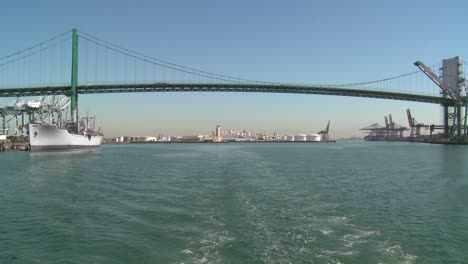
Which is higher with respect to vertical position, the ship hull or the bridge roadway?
the bridge roadway

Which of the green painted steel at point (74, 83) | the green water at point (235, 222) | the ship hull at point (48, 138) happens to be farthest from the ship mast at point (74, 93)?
the green water at point (235, 222)

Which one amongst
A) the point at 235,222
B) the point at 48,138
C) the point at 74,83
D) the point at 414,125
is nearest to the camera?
the point at 235,222

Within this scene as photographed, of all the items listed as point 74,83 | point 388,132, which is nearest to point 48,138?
point 74,83

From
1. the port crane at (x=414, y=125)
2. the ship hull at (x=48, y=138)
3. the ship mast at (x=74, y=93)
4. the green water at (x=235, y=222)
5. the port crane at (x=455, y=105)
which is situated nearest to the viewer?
the green water at (x=235, y=222)

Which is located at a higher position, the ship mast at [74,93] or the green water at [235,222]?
the ship mast at [74,93]

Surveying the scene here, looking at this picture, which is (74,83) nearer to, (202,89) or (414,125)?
(202,89)

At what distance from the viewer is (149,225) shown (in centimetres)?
864

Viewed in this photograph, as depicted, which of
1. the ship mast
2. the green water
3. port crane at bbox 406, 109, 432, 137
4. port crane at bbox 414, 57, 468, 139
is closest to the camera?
the green water

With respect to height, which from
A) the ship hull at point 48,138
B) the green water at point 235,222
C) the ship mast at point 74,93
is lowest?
the green water at point 235,222

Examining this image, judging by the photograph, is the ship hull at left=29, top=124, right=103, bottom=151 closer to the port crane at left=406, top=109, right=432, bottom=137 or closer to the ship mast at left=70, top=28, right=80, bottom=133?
the ship mast at left=70, top=28, right=80, bottom=133

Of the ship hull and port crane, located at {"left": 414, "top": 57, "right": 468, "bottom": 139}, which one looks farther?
port crane, located at {"left": 414, "top": 57, "right": 468, "bottom": 139}

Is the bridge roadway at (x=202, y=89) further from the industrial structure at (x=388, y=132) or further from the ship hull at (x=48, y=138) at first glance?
the industrial structure at (x=388, y=132)

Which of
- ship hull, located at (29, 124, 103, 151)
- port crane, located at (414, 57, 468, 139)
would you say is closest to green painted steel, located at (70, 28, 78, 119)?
ship hull, located at (29, 124, 103, 151)

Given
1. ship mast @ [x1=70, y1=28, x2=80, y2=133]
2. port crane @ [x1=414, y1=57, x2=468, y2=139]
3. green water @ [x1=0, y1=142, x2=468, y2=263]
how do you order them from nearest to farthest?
green water @ [x1=0, y1=142, x2=468, y2=263], ship mast @ [x1=70, y1=28, x2=80, y2=133], port crane @ [x1=414, y1=57, x2=468, y2=139]
